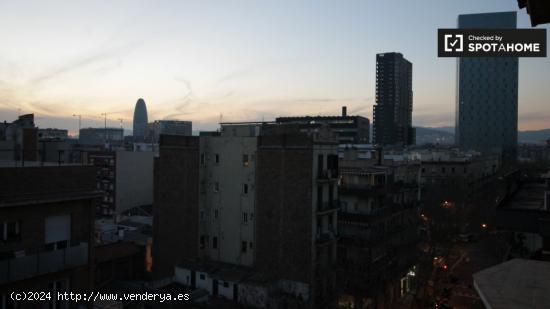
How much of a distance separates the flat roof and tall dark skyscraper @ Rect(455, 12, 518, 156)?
569 feet

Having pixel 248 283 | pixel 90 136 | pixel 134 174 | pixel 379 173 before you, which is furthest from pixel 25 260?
pixel 90 136

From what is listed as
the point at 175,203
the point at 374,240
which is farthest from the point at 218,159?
the point at 374,240

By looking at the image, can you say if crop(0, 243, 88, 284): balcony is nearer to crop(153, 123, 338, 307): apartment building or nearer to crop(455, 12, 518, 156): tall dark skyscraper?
crop(153, 123, 338, 307): apartment building

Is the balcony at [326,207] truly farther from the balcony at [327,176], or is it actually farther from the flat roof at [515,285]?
the flat roof at [515,285]

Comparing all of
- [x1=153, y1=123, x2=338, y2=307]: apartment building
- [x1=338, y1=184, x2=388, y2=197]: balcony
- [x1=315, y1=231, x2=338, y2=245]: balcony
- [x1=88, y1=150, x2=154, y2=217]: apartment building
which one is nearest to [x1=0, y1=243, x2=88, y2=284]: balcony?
[x1=153, y1=123, x2=338, y2=307]: apartment building

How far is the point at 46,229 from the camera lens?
14242mm

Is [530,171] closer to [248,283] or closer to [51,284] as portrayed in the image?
[248,283]

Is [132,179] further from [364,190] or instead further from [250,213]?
[364,190]

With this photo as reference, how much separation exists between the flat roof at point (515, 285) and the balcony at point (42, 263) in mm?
12952

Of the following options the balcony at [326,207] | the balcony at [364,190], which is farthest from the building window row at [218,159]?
the balcony at [364,190]

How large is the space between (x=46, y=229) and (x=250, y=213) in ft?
66.2

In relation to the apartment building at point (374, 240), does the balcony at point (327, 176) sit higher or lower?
higher

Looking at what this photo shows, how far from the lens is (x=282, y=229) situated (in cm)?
3106

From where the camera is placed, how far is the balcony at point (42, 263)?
42.0ft
